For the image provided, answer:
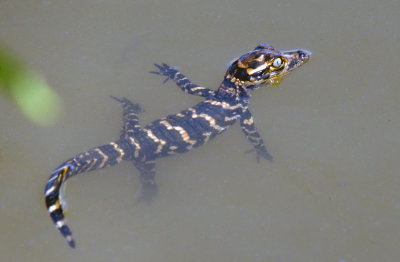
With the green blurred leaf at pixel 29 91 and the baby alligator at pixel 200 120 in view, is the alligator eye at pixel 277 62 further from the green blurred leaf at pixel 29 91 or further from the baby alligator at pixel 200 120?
the green blurred leaf at pixel 29 91

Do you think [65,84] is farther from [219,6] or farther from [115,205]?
[219,6]

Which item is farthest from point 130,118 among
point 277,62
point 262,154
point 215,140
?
point 277,62

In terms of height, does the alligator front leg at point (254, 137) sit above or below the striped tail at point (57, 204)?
below

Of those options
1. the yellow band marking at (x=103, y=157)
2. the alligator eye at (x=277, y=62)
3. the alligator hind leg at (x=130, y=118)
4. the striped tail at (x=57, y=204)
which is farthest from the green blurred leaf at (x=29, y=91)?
the alligator eye at (x=277, y=62)

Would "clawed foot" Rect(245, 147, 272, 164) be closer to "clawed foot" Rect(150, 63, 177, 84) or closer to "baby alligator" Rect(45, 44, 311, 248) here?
"baby alligator" Rect(45, 44, 311, 248)

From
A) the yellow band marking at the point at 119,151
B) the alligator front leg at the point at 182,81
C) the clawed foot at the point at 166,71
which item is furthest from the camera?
the clawed foot at the point at 166,71

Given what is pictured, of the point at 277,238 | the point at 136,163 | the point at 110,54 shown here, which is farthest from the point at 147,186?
the point at 110,54

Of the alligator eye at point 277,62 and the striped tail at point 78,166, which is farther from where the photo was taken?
the alligator eye at point 277,62
